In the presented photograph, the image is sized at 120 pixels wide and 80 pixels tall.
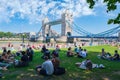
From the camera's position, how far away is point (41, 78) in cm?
1075

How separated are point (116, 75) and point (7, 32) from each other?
Result: 158 metres

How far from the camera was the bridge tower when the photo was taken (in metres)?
113

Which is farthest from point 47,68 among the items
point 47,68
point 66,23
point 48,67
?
point 66,23

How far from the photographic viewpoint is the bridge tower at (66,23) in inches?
4454

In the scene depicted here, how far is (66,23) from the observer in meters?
114

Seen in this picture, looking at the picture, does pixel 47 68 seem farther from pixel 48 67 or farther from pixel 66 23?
pixel 66 23

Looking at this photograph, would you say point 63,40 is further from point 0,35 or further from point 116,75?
point 116,75

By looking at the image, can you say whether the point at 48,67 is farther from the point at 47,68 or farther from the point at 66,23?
the point at 66,23

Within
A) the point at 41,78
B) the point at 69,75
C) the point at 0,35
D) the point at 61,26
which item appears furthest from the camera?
the point at 0,35

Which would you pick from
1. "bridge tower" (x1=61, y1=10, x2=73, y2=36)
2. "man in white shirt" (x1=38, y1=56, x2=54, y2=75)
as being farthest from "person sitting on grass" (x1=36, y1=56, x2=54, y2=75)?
"bridge tower" (x1=61, y1=10, x2=73, y2=36)

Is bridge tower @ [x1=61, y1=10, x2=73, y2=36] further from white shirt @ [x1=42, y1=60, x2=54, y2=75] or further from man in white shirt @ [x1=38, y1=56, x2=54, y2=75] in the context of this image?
white shirt @ [x1=42, y1=60, x2=54, y2=75]

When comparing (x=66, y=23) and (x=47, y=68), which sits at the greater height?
(x=66, y=23)

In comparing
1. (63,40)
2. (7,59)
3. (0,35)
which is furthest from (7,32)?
(7,59)

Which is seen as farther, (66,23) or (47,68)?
(66,23)
